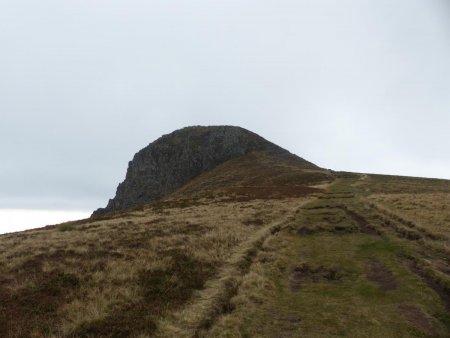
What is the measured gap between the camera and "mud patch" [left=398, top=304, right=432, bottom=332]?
44.2 ft

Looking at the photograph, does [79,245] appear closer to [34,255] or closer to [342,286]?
[34,255]

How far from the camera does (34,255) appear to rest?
24.7 metres

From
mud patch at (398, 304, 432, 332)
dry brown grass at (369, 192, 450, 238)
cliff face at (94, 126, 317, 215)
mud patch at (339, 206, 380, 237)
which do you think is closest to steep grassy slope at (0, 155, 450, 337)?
mud patch at (398, 304, 432, 332)

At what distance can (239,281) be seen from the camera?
61.2 feet

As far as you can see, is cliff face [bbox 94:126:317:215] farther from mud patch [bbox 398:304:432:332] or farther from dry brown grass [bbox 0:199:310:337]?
mud patch [bbox 398:304:432:332]

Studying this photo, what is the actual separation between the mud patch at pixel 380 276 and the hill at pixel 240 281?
0.09 m

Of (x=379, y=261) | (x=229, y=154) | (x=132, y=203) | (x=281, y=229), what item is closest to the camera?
(x=379, y=261)

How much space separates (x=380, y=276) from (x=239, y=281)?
22.9 feet

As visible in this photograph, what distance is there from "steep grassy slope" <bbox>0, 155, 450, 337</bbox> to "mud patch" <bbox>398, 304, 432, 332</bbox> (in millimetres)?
34

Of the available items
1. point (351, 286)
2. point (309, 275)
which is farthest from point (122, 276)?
point (351, 286)

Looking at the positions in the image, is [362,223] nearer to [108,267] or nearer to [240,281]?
[240,281]

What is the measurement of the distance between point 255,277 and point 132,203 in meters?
115

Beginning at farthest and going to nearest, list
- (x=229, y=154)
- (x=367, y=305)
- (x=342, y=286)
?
(x=229, y=154)
(x=342, y=286)
(x=367, y=305)

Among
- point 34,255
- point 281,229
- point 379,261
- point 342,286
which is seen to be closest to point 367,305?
point 342,286
